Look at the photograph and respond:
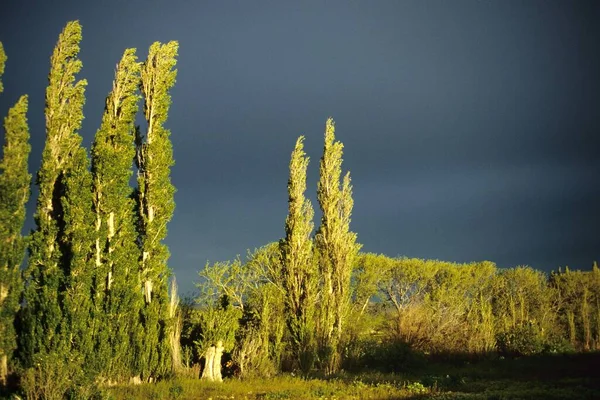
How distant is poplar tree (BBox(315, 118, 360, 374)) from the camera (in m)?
26.0

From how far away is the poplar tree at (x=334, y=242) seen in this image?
2598cm

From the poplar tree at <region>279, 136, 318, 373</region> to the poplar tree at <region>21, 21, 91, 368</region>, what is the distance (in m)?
9.77

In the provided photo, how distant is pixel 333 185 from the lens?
1083 inches

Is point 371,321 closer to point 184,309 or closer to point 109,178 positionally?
point 184,309

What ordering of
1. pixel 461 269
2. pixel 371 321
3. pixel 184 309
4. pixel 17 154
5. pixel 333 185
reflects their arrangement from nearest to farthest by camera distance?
pixel 17 154 → pixel 184 309 → pixel 333 185 → pixel 371 321 → pixel 461 269

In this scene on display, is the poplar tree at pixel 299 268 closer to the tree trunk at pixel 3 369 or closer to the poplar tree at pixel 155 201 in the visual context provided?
the poplar tree at pixel 155 201

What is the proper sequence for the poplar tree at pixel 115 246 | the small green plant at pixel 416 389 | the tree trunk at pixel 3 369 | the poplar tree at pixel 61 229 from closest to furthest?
1. the small green plant at pixel 416 389
2. the tree trunk at pixel 3 369
3. the poplar tree at pixel 61 229
4. the poplar tree at pixel 115 246

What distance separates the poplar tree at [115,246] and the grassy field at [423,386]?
161 centimetres

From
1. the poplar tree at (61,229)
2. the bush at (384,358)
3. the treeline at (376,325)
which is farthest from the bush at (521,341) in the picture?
the poplar tree at (61,229)

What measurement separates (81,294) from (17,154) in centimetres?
498

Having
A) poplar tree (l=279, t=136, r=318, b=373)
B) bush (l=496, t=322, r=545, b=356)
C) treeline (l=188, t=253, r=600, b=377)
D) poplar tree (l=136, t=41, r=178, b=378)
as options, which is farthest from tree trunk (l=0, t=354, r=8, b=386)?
bush (l=496, t=322, r=545, b=356)

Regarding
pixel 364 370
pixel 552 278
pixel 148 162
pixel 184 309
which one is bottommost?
pixel 364 370

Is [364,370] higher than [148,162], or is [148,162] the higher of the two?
[148,162]

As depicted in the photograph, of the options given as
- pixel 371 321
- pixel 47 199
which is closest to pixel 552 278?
pixel 371 321
